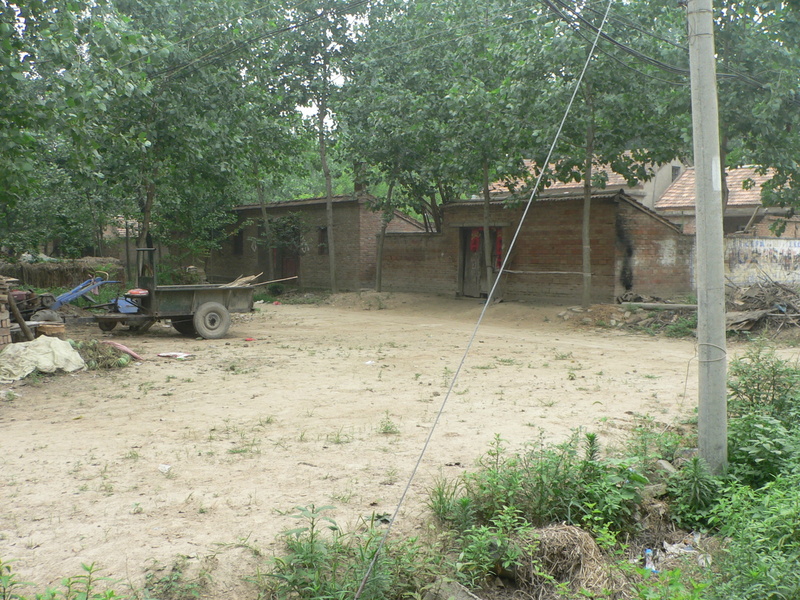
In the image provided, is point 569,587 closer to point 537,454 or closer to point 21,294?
point 537,454

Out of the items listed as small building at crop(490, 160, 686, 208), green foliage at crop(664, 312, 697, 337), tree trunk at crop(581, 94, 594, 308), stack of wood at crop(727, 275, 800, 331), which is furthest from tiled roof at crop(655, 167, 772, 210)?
green foliage at crop(664, 312, 697, 337)

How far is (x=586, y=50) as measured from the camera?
14.1m

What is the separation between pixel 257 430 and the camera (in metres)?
6.59

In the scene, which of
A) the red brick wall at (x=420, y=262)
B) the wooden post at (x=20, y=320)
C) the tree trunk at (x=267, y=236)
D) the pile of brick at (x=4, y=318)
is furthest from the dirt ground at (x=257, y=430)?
the tree trunk at (x=267, y=236)

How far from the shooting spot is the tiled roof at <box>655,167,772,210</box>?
2245 centimetres

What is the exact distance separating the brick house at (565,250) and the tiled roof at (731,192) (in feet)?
17.9

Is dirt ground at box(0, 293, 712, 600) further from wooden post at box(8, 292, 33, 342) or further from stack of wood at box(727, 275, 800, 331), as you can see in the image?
wooden post at box(8, 292, 33, 342)

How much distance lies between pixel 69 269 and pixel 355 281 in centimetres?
916

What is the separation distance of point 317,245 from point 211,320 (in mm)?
13655

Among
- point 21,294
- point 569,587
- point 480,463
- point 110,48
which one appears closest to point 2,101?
Answer: point 110,48

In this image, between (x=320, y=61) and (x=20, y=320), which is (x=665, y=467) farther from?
(x=320, y=61)

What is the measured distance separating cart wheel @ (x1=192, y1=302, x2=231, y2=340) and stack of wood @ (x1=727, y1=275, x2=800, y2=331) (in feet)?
31.4

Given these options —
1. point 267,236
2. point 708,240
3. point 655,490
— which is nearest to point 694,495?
point 655,490

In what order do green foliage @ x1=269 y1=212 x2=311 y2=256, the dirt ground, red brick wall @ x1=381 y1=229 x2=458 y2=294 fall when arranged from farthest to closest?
green foliage @ x1=269 y1=212 x2=311 y2=256 < red brick wall @ x1=381 y1=229 x2=458 y2=294 < the dirt ground
